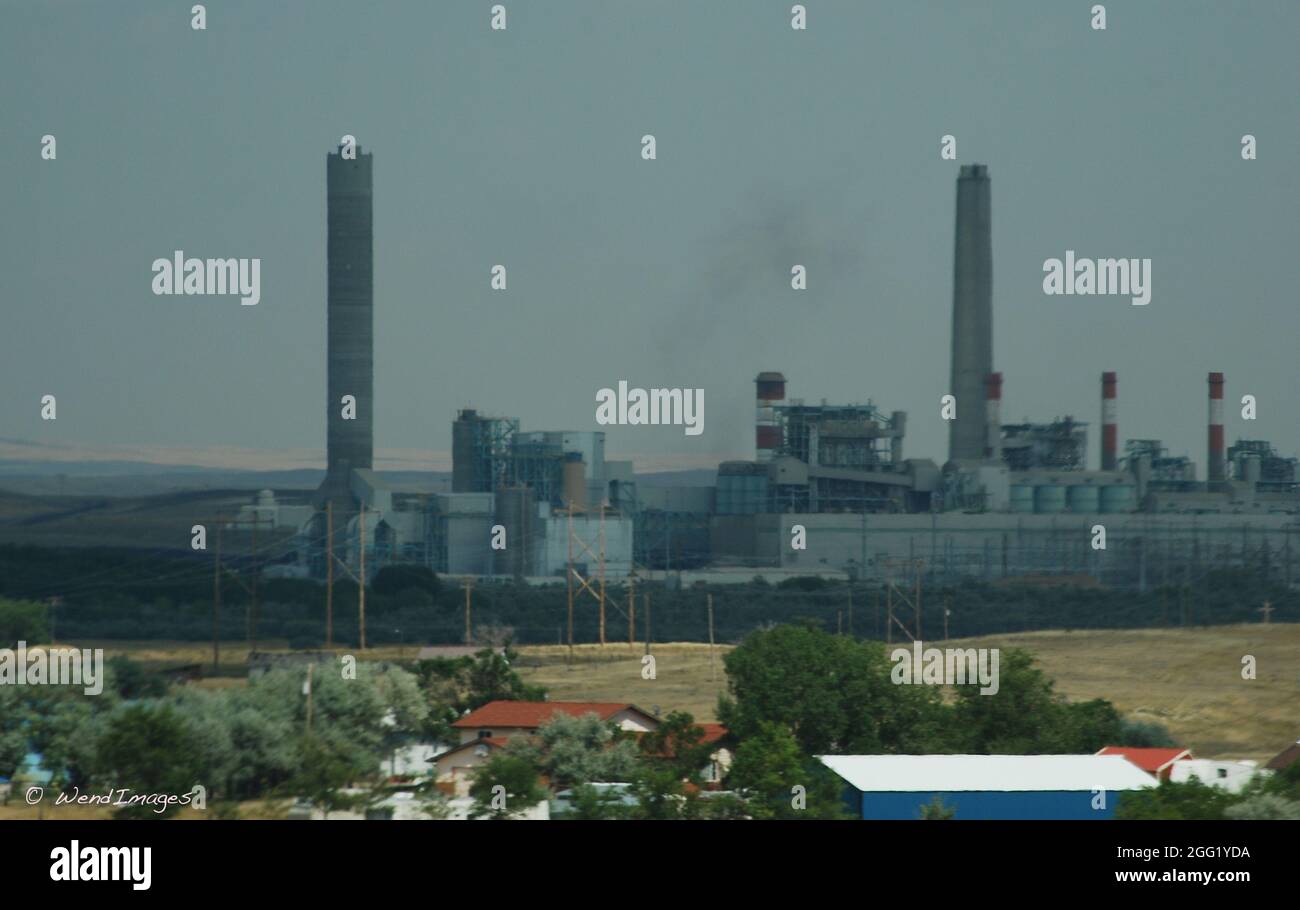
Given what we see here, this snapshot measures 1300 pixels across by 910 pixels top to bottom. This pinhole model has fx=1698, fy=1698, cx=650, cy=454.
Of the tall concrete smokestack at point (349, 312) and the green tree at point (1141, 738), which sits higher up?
the tall concrete smokestack at point (349, 312)

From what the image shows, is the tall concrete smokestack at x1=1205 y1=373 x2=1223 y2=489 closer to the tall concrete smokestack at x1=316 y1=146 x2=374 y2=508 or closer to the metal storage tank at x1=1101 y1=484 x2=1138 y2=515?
the metal storage tank at x1=1101 y1=484 x2=1138 y2=515

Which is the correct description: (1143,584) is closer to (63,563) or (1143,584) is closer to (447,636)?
(447,636)

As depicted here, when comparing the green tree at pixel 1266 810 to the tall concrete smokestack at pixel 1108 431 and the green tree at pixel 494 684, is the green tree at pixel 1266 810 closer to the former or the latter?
the green tree at pixel 494 684

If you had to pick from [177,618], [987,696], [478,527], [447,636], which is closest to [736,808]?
[987,696]

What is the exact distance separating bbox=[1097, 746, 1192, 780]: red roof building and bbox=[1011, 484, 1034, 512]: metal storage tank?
105 feet

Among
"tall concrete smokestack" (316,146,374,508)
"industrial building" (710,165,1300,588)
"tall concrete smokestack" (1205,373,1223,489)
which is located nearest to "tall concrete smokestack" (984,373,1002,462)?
"industrial building" (710,165,1300,588)

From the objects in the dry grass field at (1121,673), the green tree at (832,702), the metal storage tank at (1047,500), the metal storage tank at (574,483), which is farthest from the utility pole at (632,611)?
the metal storage tank at (1047,500)

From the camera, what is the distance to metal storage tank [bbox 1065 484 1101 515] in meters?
52.5

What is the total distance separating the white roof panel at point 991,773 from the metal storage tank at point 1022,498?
34187mm

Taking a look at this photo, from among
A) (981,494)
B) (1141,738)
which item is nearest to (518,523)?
(981,494)

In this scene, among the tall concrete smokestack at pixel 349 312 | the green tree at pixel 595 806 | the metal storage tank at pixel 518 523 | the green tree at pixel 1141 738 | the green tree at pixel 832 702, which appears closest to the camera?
the green tree at pixel 595 806

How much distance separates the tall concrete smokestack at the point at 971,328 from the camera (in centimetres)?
5369

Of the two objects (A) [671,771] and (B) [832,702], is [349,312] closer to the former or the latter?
(B) [832,702]
